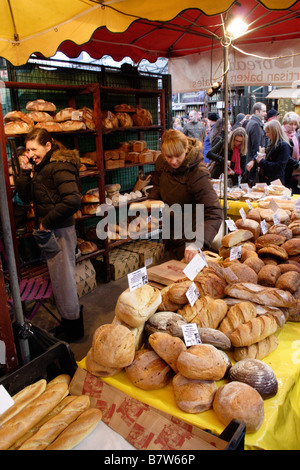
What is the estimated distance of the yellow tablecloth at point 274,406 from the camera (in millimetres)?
1132

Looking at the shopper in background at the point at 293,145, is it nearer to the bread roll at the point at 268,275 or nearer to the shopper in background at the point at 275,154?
the shopper in background at the point at 275,154

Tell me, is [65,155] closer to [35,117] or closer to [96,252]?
[35,117]

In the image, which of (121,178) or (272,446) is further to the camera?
(121,178)

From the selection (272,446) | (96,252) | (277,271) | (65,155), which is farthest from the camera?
(96,252)

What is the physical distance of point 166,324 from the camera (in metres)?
1.44

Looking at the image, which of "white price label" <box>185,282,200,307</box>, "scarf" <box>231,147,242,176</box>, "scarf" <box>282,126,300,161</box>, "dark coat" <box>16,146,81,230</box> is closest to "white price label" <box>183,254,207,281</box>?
"white price label" <box>185,282,200,307</box>

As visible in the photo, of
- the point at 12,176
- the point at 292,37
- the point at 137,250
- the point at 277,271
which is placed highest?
the point at 292,37

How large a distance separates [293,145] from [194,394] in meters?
6.35

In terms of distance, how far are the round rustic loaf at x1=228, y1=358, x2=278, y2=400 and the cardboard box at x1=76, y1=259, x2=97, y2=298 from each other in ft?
9.67

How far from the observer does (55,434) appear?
112 centimetres

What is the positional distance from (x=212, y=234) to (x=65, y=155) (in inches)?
52.1

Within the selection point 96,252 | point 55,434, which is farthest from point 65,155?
point 55,434

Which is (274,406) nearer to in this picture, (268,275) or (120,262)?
(268,275)

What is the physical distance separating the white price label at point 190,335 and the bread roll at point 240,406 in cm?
21
